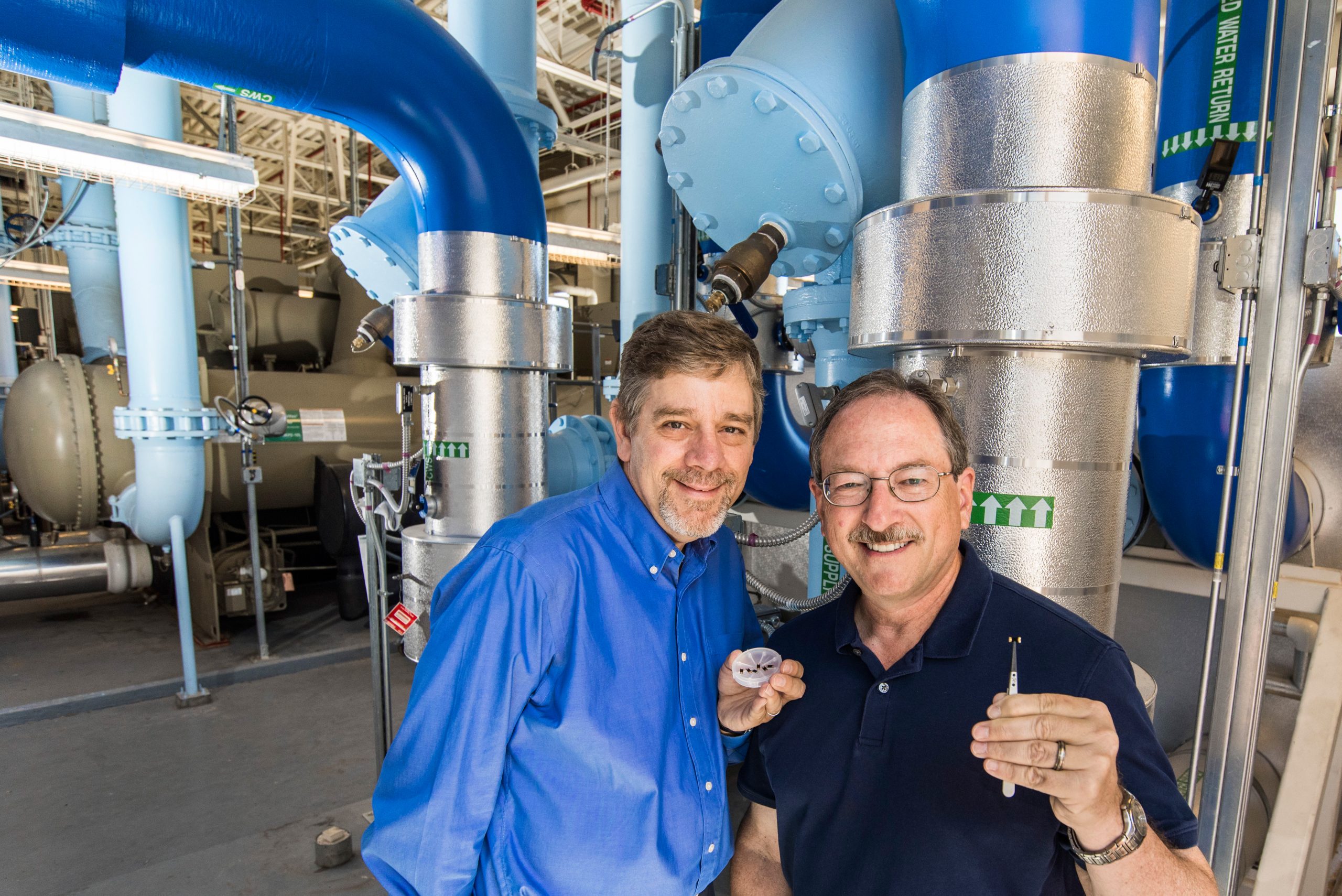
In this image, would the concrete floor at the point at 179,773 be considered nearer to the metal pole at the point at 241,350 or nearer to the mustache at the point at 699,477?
the metal pole at the point at 241,350

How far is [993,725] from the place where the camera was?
655mm

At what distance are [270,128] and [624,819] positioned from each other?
→ 35.3 feet

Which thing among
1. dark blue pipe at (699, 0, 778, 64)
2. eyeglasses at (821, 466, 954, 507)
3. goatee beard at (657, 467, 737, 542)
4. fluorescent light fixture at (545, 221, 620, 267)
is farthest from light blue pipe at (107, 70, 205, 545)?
eyeglasses at (821, 466, 954, 507)

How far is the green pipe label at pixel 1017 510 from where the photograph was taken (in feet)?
3.53

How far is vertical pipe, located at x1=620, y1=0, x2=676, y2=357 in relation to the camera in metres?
2.49

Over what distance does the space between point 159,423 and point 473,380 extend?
6.48ft

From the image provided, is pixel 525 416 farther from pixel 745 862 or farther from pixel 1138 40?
pixel 1138 40

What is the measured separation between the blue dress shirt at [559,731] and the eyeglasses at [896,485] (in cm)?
27

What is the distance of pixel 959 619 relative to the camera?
2.94 feet

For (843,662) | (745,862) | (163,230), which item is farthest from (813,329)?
(163,230)

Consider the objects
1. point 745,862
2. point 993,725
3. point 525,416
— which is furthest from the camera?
point 525,416

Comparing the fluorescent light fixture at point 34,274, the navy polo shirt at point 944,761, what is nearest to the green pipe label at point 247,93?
the navy polo shirt at point 944,761

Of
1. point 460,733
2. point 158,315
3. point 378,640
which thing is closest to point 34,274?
point 158,315

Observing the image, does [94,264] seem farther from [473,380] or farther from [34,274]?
[473,380]
